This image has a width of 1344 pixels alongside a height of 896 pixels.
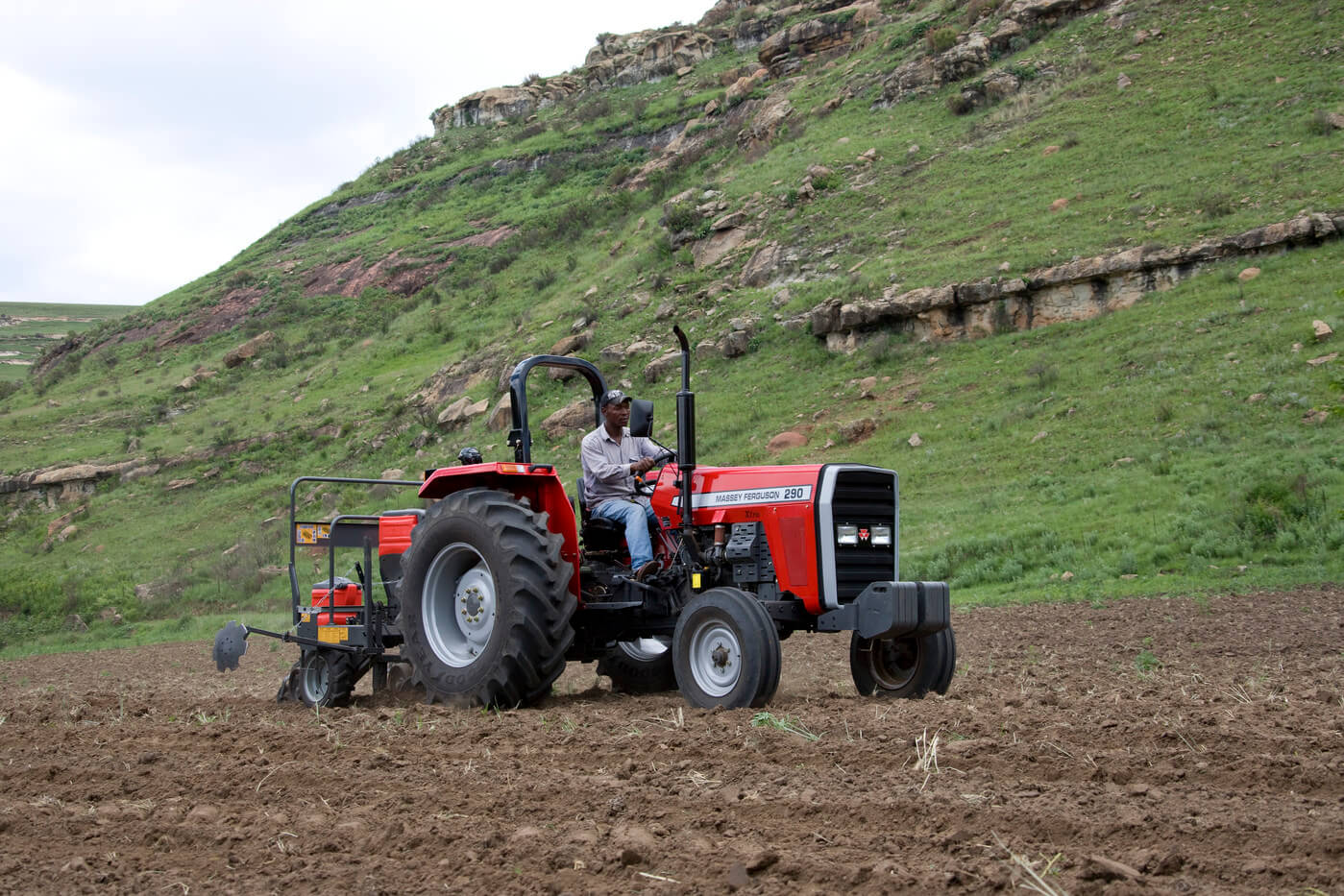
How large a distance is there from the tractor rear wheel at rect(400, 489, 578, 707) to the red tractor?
0.5 inches

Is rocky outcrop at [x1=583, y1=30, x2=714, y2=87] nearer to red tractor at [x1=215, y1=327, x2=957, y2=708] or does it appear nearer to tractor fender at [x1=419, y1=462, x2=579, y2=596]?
tractor fender at [x1=419, y1=462, x2=579, y2=596]

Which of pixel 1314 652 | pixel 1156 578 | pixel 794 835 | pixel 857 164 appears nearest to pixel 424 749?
pixel 794 835

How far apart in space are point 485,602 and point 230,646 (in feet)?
9.99

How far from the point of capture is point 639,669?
8.63m

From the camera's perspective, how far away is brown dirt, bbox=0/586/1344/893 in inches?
130

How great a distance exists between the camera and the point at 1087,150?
25766mm

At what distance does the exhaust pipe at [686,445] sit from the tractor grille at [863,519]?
93 cm

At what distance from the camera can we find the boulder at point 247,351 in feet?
146

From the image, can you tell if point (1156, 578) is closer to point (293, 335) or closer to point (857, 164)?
point (857, 164)

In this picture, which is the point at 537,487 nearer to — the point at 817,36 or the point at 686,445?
the point at 686,445

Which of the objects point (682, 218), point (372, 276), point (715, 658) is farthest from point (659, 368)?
point (372, 276)

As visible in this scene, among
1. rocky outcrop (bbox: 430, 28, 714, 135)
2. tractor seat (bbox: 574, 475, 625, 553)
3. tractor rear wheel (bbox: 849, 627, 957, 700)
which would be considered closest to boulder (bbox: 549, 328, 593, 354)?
tractor seat (bbox: 574, 475, 625, 553)

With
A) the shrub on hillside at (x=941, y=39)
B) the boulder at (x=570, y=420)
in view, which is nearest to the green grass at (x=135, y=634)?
the boulder at (x=570, y=420)

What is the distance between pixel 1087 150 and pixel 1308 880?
25637mm
